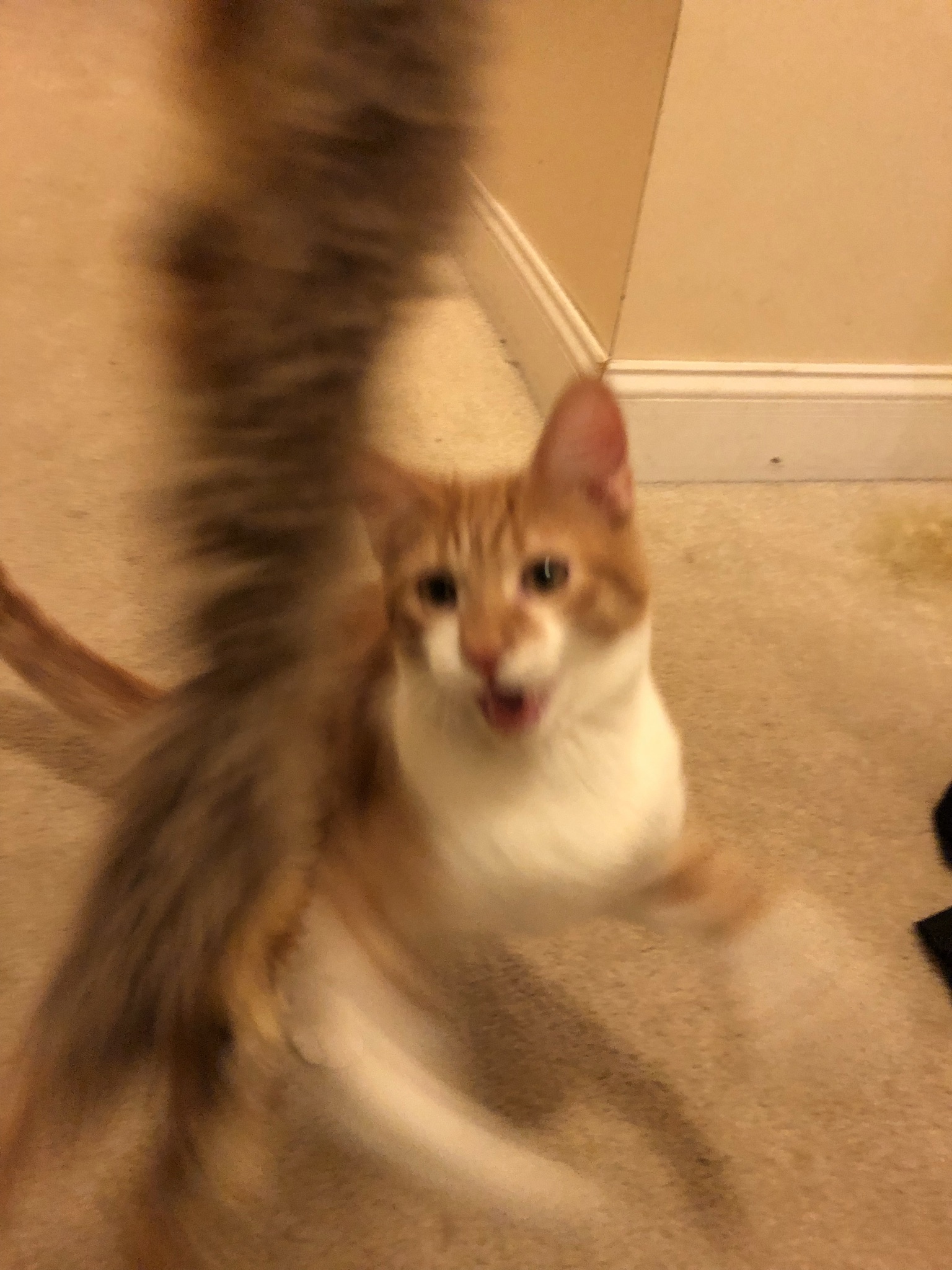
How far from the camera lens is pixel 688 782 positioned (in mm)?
967

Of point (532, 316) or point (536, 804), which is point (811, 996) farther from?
point (532, 316)

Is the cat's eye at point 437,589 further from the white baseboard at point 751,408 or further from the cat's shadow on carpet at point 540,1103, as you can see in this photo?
the white baseboard at point 751,408

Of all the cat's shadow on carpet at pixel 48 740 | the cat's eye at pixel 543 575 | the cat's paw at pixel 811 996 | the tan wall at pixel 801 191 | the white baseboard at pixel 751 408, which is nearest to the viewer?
the cat's eye at pixel 543 575

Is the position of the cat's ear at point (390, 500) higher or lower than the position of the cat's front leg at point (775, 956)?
higher

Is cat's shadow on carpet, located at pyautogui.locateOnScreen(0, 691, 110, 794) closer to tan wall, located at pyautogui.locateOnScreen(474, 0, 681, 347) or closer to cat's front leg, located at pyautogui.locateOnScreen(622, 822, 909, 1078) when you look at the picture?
cat's front leg, located at pyautogui.locateOnScreen(622, 822, 909, 1078)

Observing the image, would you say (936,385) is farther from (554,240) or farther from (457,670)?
(457,670)

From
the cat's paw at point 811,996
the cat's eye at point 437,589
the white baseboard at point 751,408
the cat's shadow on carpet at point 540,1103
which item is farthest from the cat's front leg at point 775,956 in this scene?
the white baseboard at point 751,408

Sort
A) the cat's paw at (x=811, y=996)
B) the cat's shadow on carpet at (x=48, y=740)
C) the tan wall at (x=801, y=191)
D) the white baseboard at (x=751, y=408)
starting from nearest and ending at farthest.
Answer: the cat's paw at (x=811, y=996) → the cat's shadow on carpet at (x=48, y=740) → the tan wall at (x=801, y=191) → the white baseboard at (x=751, y=408)

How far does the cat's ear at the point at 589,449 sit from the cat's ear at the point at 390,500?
0.07 m

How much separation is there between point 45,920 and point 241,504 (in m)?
0.67

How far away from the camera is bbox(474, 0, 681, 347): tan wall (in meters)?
1.12

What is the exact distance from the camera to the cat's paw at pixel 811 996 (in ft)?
2.22

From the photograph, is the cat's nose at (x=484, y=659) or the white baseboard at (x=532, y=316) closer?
→ the cat's nose at (x=484, y=659)

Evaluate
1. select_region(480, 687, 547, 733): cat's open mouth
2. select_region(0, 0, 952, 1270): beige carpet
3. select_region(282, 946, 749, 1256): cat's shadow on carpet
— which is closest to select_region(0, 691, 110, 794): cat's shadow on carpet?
select_region(0, 0, 952, 1270): beige carpet
